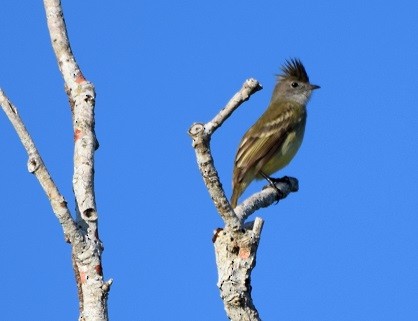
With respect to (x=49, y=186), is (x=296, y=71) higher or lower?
higher

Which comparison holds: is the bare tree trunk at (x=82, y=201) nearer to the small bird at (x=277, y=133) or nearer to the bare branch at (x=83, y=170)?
the bare branch at (x=83, y=170)

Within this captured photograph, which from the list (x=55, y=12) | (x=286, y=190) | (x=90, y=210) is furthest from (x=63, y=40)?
(x=286, y=190)

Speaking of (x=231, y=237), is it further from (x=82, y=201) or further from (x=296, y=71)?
(x=296, y=71)

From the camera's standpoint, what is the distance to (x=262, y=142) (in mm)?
12531

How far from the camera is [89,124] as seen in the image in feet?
21.6

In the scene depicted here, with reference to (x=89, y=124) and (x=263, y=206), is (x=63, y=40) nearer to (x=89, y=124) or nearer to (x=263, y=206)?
(x=89, y=124)

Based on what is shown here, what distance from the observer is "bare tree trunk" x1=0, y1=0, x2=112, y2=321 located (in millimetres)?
5781

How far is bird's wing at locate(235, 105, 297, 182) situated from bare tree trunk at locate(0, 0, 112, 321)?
5.14 m

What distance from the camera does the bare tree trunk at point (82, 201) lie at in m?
5.78

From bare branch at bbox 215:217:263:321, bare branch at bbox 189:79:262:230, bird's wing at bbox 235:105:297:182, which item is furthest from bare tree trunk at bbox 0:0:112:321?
bird's wing at bbox 235:105:297:182

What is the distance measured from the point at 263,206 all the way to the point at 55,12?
7.56ft

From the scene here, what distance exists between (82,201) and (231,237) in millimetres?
1037

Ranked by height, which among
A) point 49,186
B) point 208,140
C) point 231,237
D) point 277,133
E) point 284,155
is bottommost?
point 231,237

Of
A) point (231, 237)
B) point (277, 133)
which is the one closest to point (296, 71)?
point (277, 133)
